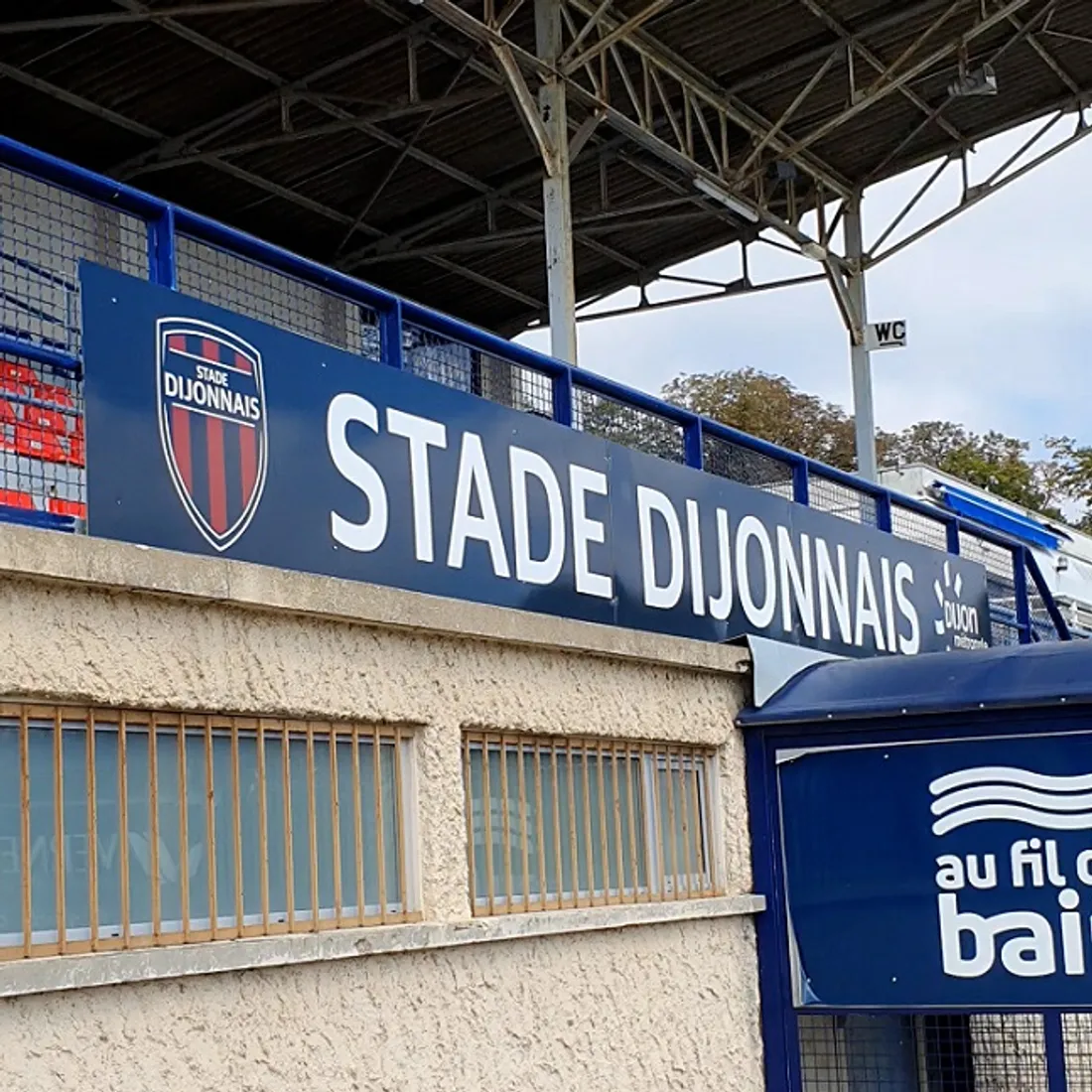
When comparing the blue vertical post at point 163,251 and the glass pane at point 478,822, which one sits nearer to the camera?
the blue vertical post at point 163,251

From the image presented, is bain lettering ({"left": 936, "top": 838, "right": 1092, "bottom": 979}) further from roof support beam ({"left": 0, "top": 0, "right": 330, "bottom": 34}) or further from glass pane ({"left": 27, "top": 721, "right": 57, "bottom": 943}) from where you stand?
roof support beam ({"left": 0, "top": 0, "right": 330, "bottom": 34})

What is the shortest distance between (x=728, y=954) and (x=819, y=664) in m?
1.62

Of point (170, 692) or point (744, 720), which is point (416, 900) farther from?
point (744, 720)

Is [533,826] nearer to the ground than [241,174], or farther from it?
nearer to the ground

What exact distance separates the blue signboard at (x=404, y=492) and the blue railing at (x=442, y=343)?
0.21m

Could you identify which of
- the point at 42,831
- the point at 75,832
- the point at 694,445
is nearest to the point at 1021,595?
the point at 694,445

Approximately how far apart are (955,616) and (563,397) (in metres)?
5.27

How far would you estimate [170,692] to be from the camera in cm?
537

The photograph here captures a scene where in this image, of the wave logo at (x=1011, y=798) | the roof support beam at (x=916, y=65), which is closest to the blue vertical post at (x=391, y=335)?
the wave logo at (x=1011, y=798)

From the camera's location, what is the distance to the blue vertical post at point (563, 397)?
8.47m

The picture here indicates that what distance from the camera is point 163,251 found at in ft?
19.7

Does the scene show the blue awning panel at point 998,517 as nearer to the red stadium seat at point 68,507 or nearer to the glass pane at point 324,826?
the glass pane at point 324,826

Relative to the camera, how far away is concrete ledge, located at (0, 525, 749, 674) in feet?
16.1

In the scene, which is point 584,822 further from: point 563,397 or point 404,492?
point 563,397
